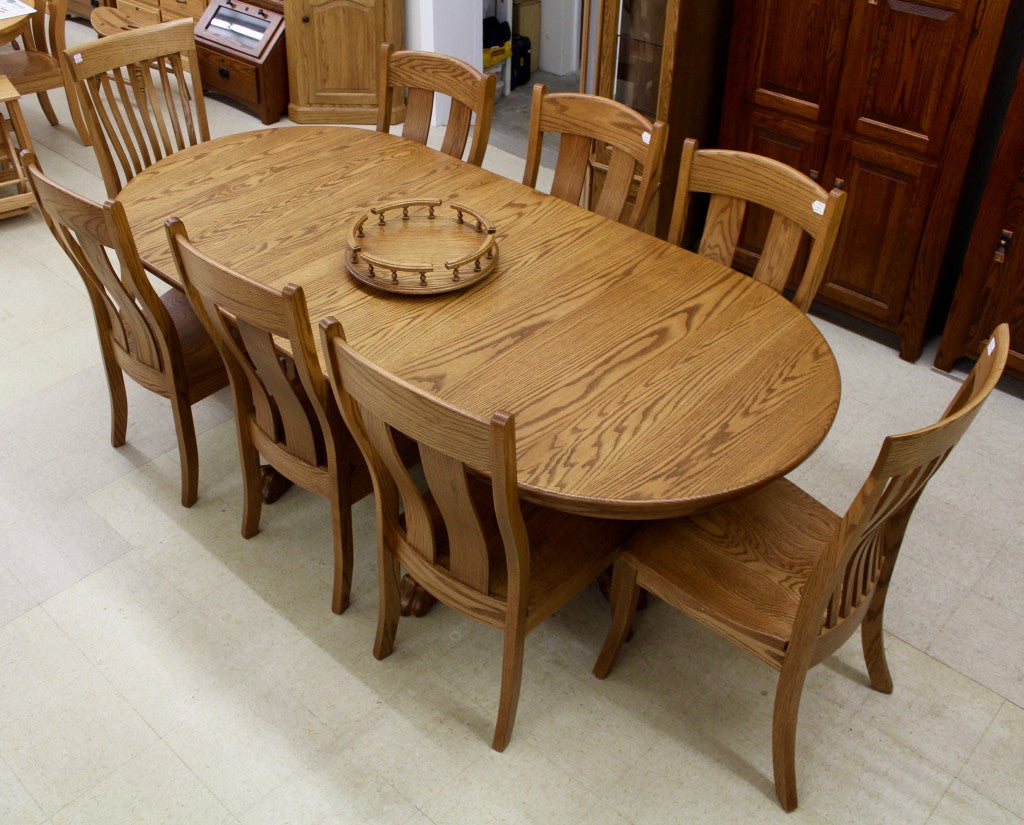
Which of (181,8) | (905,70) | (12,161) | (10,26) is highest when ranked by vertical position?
(905,70)

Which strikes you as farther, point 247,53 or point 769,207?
point 247,53

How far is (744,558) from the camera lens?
2.03m

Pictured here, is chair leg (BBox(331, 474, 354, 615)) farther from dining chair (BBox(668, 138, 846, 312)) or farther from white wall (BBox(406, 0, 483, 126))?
white wall (BBox(406, 0, 483, 126))

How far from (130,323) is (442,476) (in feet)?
3.89

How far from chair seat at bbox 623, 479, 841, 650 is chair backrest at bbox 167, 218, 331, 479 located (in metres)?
0.75

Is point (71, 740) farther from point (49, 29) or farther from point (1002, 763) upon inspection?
point (49, 29)

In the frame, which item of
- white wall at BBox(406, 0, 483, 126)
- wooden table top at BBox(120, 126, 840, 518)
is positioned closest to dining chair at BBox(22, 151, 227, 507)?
wooden table top at BBox(120, 126, 840, 518)

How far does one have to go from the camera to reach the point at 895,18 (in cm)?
296

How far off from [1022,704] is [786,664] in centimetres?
75

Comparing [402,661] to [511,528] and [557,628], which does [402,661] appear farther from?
[511,528]

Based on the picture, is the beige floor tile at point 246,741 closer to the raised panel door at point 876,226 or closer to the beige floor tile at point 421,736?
the beige floor tile at point 421,736

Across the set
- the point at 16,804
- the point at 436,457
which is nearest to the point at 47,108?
the point at 16,804

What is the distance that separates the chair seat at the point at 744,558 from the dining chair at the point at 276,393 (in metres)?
0.68

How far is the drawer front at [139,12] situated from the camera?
5246 millimetres
